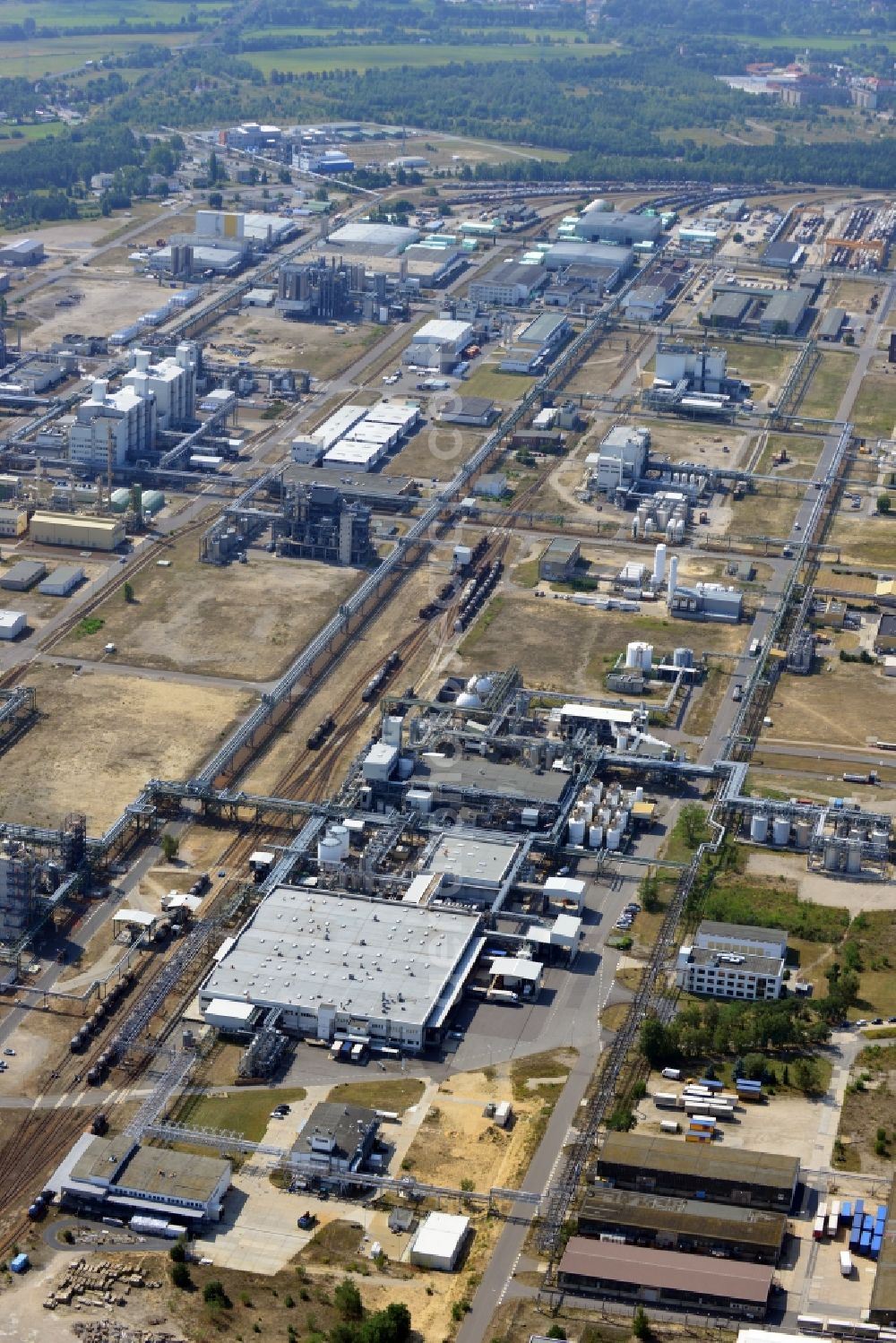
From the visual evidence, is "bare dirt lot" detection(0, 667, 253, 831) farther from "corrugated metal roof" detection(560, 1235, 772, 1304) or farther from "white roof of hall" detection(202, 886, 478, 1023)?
"corrugated metal roof" detection(560, 1235, 772, 1304)

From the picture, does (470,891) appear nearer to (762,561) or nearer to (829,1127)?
(829,1127)

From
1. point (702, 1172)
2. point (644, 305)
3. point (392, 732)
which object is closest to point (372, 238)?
point (644, 305)

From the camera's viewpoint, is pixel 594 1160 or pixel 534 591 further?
pixel 534 591

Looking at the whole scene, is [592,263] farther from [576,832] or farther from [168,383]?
[576,832]

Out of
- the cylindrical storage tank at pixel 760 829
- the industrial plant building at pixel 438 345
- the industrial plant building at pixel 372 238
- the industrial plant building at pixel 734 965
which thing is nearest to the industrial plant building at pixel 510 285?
the industrial plant building at pixel 438 345

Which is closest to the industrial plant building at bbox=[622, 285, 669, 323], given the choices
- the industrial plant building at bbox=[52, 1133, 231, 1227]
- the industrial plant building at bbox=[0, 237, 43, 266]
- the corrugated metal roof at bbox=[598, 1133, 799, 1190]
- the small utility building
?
the industrial plant building at bbox=[0, 237, 43, 266]

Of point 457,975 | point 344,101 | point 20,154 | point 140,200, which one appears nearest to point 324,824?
point 457,975

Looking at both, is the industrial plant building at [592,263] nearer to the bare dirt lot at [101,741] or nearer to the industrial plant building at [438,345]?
the industrial plant building at [438,345]
